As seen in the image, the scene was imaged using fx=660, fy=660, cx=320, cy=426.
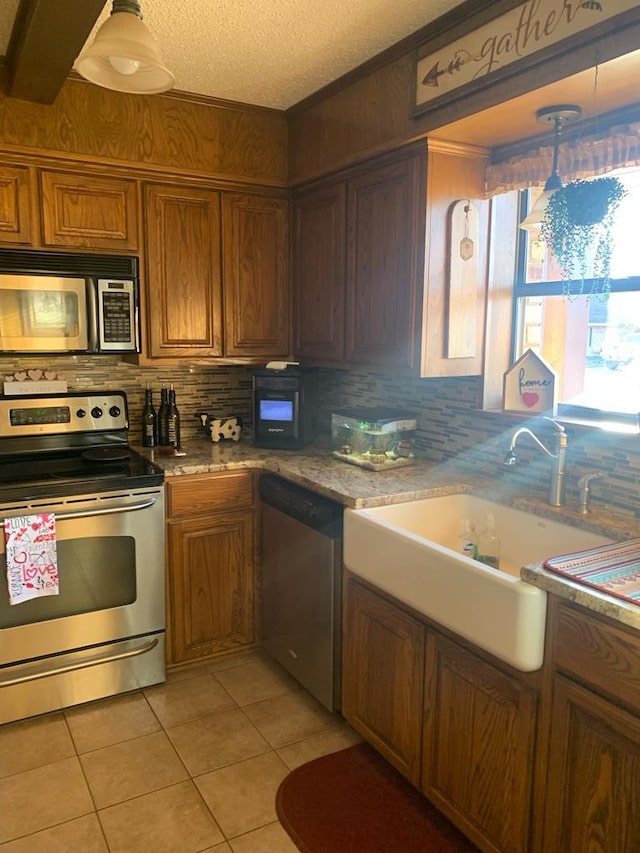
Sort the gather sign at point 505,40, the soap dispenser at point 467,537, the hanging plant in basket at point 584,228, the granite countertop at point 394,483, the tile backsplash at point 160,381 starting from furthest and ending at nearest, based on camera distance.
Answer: the tile backsplash at point 160,381
the soap dispenser at point 467,537
the hanging plant in basket at point 584,228
the gather sign at point 505,40
the granite countertop at point 394,483

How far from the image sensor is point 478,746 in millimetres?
1707

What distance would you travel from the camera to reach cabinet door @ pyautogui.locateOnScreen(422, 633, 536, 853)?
1586 mm

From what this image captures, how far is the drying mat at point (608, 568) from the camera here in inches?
55.7

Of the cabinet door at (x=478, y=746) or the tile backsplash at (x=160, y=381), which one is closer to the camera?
the cabinet door at (x=478, y=746)

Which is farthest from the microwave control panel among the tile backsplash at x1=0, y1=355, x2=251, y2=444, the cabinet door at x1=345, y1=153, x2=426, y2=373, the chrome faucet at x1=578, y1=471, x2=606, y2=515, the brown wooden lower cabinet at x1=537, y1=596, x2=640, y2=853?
the brown wooden lower cabinet at x1=537, y1=596, x2=640, y2=853

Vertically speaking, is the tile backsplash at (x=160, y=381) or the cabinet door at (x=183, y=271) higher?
the cabinet door at (x=183, y=271)

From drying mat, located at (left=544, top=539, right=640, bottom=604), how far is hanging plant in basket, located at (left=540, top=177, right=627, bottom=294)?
0.81 m

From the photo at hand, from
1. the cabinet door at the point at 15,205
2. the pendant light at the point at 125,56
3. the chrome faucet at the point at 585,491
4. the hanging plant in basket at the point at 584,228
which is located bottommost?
the chrome faucet at the point at 585,491

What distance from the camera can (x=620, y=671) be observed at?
4.39 feet

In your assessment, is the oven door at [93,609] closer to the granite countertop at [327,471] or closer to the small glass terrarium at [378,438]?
the granite countertop at [327,471]

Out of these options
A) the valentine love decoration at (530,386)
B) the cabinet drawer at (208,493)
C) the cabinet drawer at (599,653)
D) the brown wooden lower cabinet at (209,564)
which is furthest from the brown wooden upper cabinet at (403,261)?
the cabinet drawer at (599,653)

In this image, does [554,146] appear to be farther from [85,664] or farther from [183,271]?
[85,664]

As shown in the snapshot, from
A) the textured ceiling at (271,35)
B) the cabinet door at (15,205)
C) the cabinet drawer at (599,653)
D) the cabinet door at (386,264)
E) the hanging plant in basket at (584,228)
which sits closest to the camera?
the cabinet drawer at (599,653)

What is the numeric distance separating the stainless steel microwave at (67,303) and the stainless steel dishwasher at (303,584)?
2.89 ft
